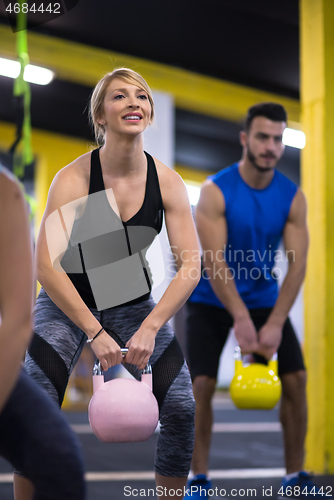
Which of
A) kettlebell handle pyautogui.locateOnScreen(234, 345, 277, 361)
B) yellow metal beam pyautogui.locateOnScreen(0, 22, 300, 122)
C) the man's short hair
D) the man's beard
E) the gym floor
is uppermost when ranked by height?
yellow metal beam pyautogui.locateOnScreen(0, 22, 300, 122)

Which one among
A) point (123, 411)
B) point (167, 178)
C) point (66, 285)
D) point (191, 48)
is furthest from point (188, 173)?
point (123, 411)

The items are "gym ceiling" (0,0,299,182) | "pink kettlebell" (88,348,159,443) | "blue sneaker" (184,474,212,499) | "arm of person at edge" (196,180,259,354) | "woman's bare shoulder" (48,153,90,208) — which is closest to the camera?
"pink kettlebell" (88,348,159,443)

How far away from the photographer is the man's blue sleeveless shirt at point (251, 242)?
7.86 ft

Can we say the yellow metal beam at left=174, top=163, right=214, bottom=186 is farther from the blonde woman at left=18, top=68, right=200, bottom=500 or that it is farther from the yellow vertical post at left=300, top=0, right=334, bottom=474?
the blonde woman at left=18, top=68, right=200, bottom=500

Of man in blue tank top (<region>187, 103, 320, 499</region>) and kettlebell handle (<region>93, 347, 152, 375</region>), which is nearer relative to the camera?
kettlebell handle (<region>93, 347, 152, 375</region>)

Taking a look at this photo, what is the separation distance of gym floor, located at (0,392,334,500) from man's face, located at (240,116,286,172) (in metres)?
1.44

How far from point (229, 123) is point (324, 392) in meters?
4.60

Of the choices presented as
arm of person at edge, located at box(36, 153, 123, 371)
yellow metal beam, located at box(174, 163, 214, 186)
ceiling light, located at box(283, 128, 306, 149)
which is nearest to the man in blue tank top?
arm of person at edge, located at box(36, 153, 123, 371)

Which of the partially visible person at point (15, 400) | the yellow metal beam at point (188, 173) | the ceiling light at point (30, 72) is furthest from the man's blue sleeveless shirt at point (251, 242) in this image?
the yellow metal beam at point (188, 173)

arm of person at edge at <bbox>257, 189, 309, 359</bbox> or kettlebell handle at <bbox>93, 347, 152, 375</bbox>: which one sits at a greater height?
arm of person at edge at <bbox>257, 189, 309, 359</bbox>

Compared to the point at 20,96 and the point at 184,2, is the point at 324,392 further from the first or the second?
the point at 184,2

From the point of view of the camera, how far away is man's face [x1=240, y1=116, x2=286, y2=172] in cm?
243

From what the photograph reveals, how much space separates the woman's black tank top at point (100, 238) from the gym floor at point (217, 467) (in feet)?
3.49

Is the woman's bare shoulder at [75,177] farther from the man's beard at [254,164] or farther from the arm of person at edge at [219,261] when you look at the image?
the man's beard at [254,164]
